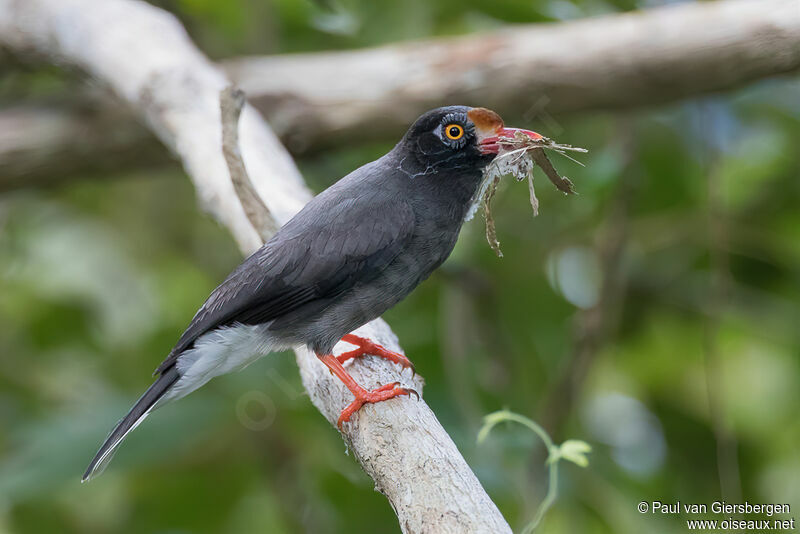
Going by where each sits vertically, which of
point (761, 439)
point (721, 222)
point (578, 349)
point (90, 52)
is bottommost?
point (761, 439)

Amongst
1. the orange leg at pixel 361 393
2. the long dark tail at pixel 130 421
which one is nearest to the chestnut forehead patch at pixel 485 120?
the orange leg at pixel 361 393

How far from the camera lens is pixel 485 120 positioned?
299cm

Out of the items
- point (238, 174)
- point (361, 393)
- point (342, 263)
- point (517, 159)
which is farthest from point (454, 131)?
point (361, 393)

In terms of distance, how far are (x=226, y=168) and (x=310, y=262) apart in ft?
2.61

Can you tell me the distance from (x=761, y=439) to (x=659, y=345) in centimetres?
82

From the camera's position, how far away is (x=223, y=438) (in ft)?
15.4

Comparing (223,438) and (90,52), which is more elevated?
(90,52)

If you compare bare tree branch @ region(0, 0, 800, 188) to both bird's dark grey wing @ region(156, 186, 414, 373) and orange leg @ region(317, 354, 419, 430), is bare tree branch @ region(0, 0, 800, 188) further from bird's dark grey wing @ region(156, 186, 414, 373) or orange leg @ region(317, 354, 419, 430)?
orange leg @ region(317, 354, 419, 430)

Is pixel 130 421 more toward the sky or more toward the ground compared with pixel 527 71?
more toward the ground

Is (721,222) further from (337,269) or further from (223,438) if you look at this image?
(223,438)

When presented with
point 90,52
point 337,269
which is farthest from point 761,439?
point 90,52

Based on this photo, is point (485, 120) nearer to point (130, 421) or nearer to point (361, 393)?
point (361, 393)

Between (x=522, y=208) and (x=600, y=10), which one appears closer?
(x=522, y=208)

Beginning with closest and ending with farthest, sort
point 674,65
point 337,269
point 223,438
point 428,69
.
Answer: point 337,269 < point 674,65 < point 428,69 < point 223,438
